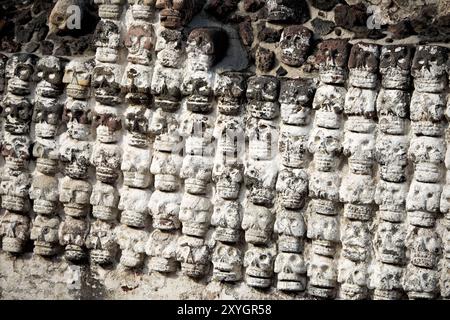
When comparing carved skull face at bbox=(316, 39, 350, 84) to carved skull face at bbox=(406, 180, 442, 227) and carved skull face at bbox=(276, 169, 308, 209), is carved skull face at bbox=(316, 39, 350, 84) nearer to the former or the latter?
carved skull face at bbox=(276, 169, 308, 209)

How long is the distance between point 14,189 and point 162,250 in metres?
0.99

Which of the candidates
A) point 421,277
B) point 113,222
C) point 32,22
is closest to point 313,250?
point 421,277

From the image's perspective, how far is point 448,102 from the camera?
7.39m

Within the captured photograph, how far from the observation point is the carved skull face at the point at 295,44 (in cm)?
773

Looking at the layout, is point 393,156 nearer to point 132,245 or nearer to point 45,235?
point 132,245

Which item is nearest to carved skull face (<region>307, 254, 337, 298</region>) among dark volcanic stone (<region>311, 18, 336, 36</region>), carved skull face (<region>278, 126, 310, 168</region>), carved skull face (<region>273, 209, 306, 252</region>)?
carved skull face (<region>273, 209, 306, 252</region>)

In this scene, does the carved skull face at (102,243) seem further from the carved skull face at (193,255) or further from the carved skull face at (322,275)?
the carved skull face at (322,275)

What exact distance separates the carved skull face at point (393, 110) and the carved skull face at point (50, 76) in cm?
187

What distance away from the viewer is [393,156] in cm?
751

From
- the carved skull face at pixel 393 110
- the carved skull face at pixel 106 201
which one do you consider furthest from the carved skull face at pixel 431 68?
the carved skull face at pixel 106 201

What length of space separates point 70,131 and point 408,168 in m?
1.95

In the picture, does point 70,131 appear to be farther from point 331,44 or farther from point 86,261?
point 331,44

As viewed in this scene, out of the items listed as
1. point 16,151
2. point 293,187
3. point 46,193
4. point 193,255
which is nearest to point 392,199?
point 293,187
